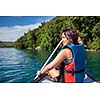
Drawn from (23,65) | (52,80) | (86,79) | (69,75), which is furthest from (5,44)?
(86,79)

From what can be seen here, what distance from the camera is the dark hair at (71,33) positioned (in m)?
3.93

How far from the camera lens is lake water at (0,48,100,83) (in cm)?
392

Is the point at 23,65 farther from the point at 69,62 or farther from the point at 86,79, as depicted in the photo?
the point at 86,79

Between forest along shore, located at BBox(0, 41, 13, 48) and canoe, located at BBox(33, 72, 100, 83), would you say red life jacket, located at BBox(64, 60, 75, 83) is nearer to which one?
canoe, located at BBox(33, 72, 100, 83)

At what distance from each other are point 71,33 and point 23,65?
2.16ft

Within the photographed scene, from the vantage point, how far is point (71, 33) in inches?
156

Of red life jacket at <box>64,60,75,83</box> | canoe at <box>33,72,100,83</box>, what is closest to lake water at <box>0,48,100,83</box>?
canoe at <box>33,72,100,83</box>

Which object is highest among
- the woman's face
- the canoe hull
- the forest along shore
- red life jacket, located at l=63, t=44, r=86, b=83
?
the woman's face
